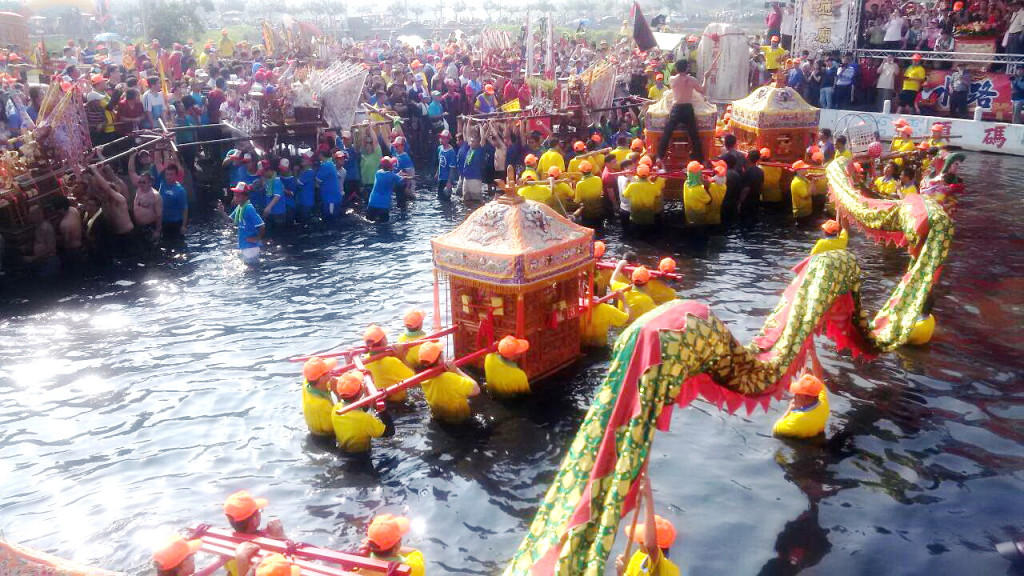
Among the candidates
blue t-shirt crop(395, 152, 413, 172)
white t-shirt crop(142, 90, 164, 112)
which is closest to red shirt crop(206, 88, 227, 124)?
white t-shirt crop(142, 90, 164, 112)

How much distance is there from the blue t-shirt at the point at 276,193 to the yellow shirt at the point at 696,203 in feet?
26.1

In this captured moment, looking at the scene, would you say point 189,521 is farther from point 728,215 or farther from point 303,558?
point 728,215

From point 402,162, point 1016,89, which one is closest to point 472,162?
point 402,162

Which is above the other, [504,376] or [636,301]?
[636,301]

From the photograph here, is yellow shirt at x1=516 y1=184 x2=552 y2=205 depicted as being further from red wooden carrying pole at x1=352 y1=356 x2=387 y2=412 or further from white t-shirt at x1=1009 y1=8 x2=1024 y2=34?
white t-shirt at x1=1009 y1=8 x2=1024 y2=34

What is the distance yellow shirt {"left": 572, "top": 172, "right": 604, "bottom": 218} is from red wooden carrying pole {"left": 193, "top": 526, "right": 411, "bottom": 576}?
35.9ft

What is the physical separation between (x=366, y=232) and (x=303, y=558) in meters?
Result: 11.1

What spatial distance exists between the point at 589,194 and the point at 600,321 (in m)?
5.89

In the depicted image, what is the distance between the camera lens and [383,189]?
54.3ft

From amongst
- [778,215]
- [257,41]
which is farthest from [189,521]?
[257,41]

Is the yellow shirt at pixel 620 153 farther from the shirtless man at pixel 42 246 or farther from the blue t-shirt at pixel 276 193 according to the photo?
the shirtless man at pixel 42 246

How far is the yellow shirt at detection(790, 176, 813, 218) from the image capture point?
15945 mm

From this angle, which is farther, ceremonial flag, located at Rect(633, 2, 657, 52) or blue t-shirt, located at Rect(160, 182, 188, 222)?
ceremonial flag, located at Rect(633, 2, 657, 52)

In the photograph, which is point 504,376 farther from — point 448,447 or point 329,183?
point 329,183
